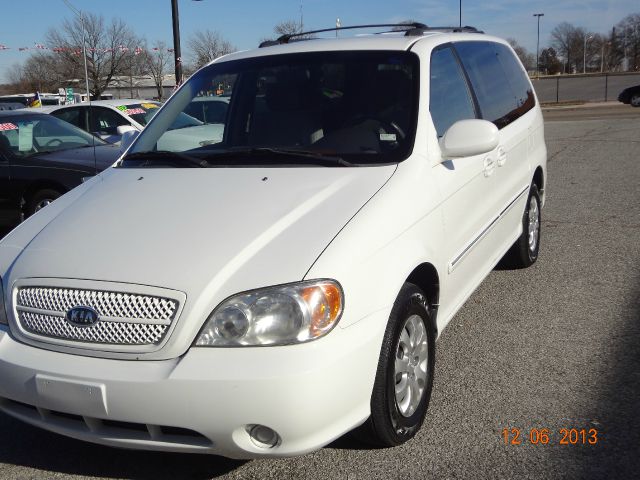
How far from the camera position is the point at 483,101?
4816 mm

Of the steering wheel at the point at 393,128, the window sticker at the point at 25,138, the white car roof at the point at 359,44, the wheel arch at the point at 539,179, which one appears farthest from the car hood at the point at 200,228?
the window sticker at the point at 25,138

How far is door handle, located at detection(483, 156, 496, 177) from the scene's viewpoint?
14.8 ft

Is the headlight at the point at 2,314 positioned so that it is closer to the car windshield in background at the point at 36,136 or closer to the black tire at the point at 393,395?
the black tire at the point at 393,395

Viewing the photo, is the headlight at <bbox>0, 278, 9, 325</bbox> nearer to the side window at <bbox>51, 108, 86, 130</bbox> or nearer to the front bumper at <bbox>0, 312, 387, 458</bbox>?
the front bumper at <bbox>0, 312, 387, 458</bbox>

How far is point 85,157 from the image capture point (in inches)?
322

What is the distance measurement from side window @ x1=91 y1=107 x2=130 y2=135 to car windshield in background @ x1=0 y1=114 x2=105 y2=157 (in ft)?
10.7

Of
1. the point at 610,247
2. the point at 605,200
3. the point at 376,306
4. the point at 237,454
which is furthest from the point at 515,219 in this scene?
the point at 605,200

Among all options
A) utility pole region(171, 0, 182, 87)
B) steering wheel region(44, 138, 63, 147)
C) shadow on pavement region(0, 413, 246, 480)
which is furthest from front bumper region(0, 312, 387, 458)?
utility pole region(171, 0, 182, 87)

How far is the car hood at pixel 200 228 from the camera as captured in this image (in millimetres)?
2891

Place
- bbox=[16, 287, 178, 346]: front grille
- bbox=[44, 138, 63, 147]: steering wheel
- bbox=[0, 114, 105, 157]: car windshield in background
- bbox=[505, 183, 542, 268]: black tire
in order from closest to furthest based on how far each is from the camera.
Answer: bbox=[16, 287, 178, 346]: front grille < bbox=[505, 183, 542, 268]: black tire < bbox=[0, 114, 105, 157]: car windshield in background < bbox=[44, 138, 63, 147]: steering wheel

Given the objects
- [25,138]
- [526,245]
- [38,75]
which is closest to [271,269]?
[526,245]

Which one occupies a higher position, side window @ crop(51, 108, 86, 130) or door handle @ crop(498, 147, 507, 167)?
side window @ crop(51, 108, 86, 130)

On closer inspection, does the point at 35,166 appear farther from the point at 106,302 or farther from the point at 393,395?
the point at 393,395

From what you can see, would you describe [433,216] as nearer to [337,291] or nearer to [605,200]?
[337,291]
